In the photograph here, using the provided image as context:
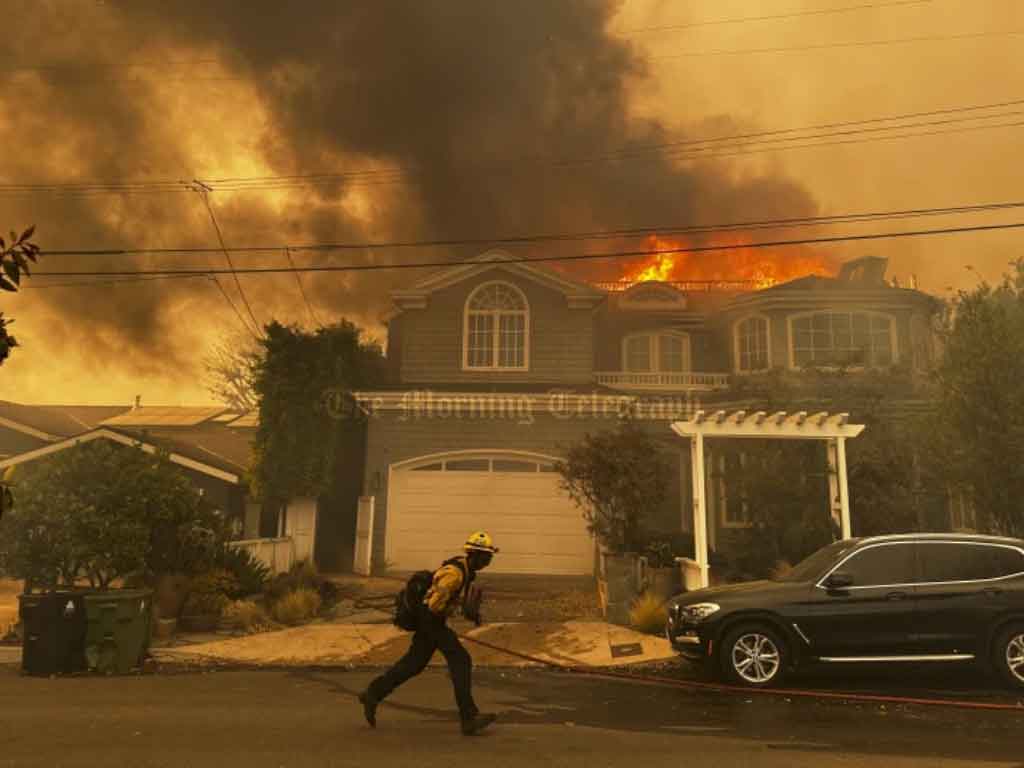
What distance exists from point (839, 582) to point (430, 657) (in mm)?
4411

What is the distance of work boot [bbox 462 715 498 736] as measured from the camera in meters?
5.97

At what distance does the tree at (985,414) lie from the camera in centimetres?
1157

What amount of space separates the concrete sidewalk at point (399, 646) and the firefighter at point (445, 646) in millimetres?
3371

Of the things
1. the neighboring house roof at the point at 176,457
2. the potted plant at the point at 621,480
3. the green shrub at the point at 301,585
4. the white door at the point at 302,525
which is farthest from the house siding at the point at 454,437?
the potted plant at the point at 621,480

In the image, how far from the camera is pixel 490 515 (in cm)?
1689

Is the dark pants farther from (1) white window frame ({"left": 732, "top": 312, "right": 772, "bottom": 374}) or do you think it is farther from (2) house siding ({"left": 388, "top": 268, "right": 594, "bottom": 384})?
(1) white window frame ({"left": 732, "top": 312, "right": 772, "bottom": 374})

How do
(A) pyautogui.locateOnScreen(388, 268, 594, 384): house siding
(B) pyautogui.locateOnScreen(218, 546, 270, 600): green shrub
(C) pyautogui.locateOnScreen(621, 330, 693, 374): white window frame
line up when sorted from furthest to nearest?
(C) pyautogui.locateOnScreen(621, 330, 693, 374): white window frame
(A) pyautogui.locateOnScreen(388, 268, 594, 384): house siding
(B) pyautogui.locateOnScreen(218, 546, 270, 600): green shrub

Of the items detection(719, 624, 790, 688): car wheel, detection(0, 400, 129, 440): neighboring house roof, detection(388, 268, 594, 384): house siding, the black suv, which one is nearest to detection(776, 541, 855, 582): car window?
the black suv

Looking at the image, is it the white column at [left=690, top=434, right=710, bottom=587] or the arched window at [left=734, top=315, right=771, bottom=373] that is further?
the arched window at [left=734, top=315, right=771, bottom=373]

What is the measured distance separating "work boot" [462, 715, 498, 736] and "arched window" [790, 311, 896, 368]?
15950 millimetres

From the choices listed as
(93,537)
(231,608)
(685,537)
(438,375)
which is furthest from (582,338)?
(93,537)

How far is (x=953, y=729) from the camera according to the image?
21.0 feet

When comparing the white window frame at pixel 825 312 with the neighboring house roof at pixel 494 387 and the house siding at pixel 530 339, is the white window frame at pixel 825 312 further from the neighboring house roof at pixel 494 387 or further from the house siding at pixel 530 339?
the house siding at pixel 530 339

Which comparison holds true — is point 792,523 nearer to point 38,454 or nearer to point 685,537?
point 685,537
